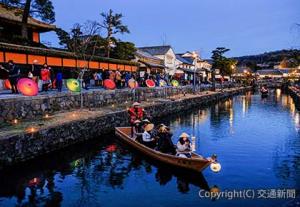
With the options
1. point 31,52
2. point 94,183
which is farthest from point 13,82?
point 94,183

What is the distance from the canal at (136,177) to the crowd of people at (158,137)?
881 mm

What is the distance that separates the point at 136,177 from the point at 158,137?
2648 mm

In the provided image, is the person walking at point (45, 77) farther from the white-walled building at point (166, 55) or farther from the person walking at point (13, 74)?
the white-walled building at point (166, 55)

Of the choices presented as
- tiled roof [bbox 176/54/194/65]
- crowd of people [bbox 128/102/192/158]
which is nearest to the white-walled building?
tiled roof [bbox 176/54/194/65]

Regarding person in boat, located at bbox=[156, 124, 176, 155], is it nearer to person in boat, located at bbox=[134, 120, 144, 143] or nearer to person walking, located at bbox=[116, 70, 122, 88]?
person in boat, located at bbox=[134, 120, 144, 143]

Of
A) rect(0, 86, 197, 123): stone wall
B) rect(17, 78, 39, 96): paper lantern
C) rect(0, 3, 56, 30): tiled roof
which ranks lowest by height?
rect(0, 86, 197, 123): stone wall

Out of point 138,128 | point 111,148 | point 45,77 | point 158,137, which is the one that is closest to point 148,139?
point 158,137

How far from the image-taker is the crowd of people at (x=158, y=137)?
13805 millimetres

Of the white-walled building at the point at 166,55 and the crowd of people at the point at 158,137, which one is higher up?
the white-walled building at the point at 166,55

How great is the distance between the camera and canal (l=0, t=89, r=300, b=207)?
37.7ft

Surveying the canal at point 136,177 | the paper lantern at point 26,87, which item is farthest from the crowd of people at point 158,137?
the paper lantern at point 26,87

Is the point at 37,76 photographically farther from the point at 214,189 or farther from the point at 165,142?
the point at 214,189

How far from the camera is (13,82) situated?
20.8m

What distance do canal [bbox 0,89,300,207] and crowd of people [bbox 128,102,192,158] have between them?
0.88 m
